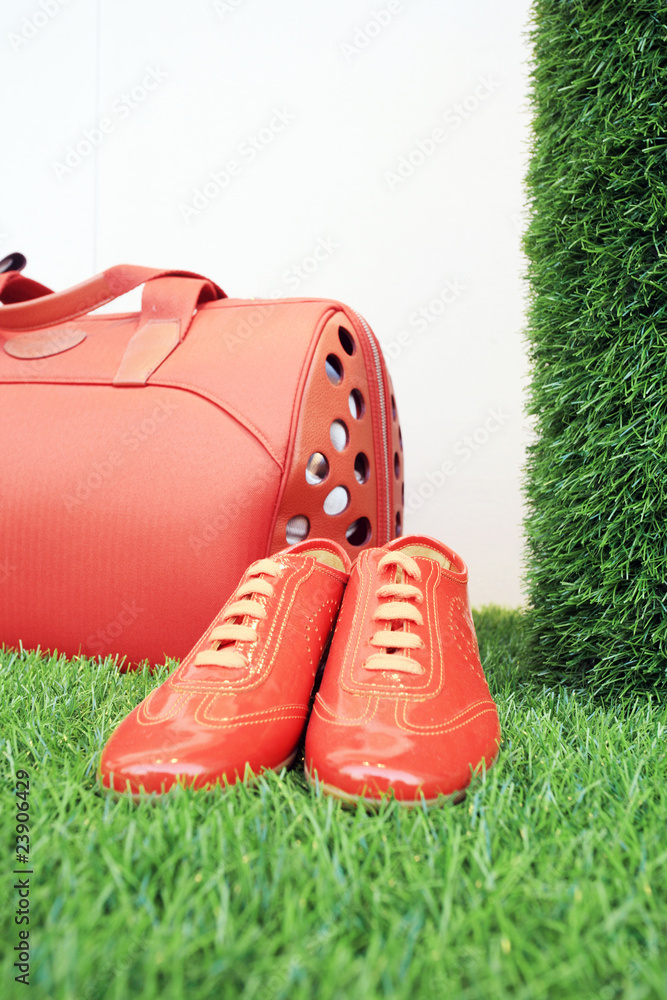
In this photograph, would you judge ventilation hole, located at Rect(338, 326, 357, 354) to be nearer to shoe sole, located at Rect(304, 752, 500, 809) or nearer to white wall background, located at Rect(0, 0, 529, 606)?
shoe sole, located at Rect(304, 752, 500, 809)

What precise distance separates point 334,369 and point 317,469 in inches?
7.3

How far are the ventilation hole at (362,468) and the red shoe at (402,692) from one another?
0.83 ft

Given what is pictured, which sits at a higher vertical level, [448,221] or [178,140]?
[178,140]

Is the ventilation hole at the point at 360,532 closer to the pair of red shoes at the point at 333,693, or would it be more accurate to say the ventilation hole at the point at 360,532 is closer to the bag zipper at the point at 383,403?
the bag zipper at the point at 383,403

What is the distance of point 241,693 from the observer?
0.65 meters

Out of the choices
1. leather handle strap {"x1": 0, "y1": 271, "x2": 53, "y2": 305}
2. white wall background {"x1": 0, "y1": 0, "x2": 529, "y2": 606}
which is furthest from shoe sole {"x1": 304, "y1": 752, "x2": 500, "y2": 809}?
white wall background {"x1": 0, "y1": 0, "x2": 529, "y2": 606}

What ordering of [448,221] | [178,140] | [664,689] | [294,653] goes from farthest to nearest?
[178,140] < [448,221] < [664,689] < [294,653]

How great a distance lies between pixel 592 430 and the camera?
3.02ft

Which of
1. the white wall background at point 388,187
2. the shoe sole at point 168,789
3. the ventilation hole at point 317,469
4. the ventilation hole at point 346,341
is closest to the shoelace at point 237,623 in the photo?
the shoe sole at point 168,789

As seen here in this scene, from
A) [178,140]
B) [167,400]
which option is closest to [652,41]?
[167,400]

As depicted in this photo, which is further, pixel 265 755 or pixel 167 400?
pixel 167 400

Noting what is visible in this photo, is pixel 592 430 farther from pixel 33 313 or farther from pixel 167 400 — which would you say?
pixel 33 313

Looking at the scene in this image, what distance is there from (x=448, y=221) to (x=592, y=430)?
1409 millimetres

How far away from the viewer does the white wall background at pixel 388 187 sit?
2.06 metres
